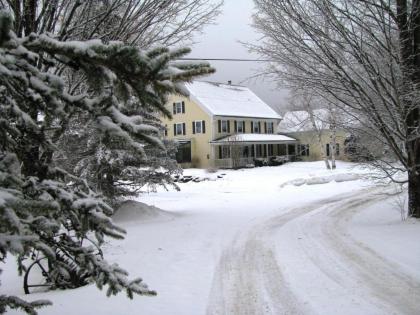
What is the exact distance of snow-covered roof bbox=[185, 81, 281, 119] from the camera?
1806 inches

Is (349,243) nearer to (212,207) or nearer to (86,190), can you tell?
(86,190)

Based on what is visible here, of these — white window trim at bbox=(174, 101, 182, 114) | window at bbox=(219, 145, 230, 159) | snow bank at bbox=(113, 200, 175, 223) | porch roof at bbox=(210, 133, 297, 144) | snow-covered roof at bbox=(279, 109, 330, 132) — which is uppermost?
white window trim at bbox=(174, 101, 182, 114)

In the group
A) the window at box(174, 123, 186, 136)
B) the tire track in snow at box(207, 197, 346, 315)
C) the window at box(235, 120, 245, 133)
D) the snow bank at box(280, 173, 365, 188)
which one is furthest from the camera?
the window at box(174, 123, 186, 136)

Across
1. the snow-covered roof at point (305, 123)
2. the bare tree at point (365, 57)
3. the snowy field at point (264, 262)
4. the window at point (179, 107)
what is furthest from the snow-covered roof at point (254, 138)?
the bare tree at point (365, 57)

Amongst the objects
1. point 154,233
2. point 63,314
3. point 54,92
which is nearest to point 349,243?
point 154,233

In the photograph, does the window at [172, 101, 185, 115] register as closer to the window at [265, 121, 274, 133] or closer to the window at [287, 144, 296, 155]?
the window at [265, 121, 274, 133]

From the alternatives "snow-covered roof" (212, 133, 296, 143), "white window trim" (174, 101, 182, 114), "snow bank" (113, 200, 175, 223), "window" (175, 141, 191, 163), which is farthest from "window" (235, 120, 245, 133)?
"snow bank" (113, 200, 175, 223)

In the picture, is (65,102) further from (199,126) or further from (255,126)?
(255,126)

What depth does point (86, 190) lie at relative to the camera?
4.90m

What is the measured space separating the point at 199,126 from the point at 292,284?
39489 millimetres

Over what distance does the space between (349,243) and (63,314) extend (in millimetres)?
6542

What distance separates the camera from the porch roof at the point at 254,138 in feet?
144

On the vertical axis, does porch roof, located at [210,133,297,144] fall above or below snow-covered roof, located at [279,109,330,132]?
below

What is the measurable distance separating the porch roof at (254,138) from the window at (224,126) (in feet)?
4.88
